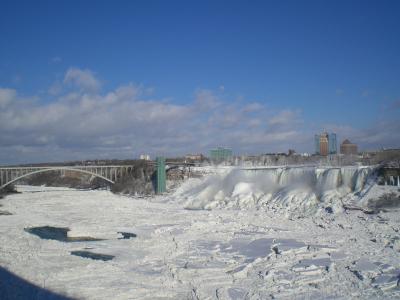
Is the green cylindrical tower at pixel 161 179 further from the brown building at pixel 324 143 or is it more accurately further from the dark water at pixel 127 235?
the brown building at pixel 324 143

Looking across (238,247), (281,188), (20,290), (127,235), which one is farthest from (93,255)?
(281,188)

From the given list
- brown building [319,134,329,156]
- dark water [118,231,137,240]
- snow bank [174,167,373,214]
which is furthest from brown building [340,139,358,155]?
dark water [118,231,137,240]

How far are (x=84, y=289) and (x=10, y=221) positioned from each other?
2190 centimetres

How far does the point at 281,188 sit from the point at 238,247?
1951 centimetres

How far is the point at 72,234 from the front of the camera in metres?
26.2

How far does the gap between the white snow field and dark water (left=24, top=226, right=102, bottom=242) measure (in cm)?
66

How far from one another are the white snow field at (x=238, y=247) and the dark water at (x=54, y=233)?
665mm

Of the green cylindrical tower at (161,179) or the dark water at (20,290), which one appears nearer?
the dark water at (20,290)

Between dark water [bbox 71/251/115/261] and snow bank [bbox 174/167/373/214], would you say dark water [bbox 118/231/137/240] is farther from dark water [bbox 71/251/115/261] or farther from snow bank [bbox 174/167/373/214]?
snow bank [bbox 174/167/373/214]

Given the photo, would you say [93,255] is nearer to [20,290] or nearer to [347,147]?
[20,290]

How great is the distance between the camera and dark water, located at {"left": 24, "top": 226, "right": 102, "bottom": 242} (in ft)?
81.7

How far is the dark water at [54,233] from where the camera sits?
24906 millimetres

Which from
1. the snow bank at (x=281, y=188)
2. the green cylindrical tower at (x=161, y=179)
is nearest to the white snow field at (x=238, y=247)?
the snow bank at (x=281, y=188)

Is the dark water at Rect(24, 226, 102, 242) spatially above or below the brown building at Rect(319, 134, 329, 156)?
below
